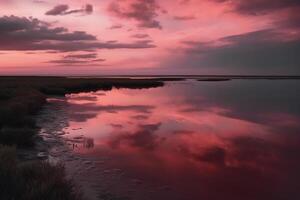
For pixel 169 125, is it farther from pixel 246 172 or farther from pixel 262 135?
pixel 246 172

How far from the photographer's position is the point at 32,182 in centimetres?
833

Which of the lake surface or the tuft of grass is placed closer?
the tuft of grass

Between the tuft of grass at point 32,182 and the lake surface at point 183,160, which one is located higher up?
the tuft of grass at point 32,182

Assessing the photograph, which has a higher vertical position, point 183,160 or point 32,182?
point 32,182

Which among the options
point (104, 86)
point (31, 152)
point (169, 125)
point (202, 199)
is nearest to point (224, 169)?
point (202, 199)

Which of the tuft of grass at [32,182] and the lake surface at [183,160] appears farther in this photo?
the lake surface at [183,160]

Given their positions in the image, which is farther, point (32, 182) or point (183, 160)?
point (183, 160)

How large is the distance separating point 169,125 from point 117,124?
13.0 feet

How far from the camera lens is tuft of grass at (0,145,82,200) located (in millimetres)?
7633

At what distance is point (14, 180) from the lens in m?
8.11

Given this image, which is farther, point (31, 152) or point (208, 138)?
point (208, 138)

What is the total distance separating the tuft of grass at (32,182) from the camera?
7.63m

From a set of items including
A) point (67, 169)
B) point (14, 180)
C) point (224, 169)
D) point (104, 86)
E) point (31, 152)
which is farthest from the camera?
point (104, 86)

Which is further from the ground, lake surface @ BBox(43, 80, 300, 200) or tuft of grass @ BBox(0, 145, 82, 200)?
tuft of grass @ BBox(0, 145, 82, 200)
